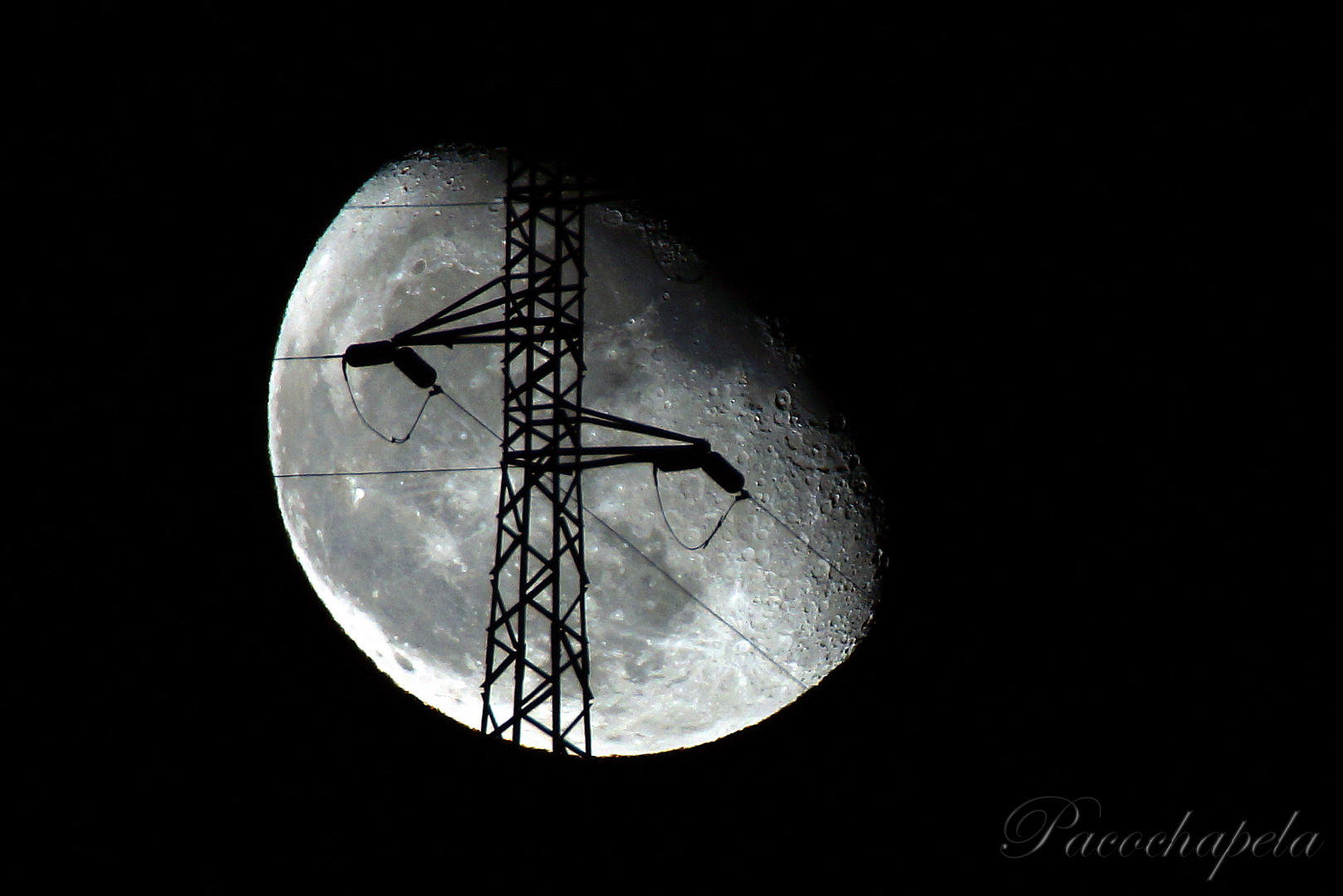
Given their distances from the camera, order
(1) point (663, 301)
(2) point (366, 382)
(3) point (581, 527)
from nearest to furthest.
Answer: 1. (3) point (581, 527)
2. (1) point (663, 301)
3. (2) point (366, 382)

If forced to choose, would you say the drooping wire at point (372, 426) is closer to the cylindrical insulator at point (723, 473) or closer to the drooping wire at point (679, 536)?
the drooping wire at point (679, 536)

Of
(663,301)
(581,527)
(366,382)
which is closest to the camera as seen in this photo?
(581,527)

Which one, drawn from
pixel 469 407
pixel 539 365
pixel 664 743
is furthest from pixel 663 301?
pixel 664 743

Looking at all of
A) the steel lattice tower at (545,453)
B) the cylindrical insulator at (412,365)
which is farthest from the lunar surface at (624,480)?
the cylindrical insulator at (412,365)

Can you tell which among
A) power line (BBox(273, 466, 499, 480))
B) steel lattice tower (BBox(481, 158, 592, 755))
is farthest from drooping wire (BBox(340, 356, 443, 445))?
steel lattice tower (BBox(481, 158, 592, 755))

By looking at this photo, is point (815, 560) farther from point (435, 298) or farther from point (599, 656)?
point (435, 298)

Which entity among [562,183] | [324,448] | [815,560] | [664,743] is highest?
[562,183]

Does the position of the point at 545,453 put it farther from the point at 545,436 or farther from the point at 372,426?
the point at 372,426
